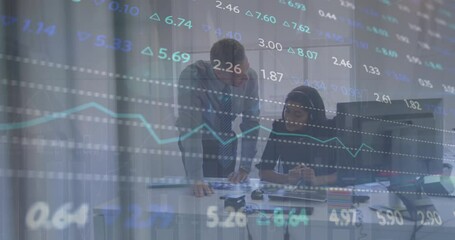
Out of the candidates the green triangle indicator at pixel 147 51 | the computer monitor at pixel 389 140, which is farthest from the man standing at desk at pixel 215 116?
the computer monitor at pixel 389 140

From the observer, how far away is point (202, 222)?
128 centimetres

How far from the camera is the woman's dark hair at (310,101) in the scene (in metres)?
1.25

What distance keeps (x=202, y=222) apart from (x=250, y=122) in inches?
14.9

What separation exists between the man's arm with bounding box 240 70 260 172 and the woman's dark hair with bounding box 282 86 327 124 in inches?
4.3

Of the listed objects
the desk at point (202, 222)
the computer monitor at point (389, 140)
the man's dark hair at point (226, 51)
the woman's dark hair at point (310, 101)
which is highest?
the man's dark hair at point (226, 51)

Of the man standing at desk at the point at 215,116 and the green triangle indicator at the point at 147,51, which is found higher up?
the green triangle indicator at the point at 147,51

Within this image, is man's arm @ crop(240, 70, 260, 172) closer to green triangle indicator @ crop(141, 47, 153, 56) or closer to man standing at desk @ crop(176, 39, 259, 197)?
man standing at desk @ crop(176, 39, 259, 197)

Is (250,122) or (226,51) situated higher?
(226,51)

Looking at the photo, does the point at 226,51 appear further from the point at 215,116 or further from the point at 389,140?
the point at 389,140

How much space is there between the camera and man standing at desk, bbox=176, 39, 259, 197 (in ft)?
4.08
